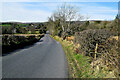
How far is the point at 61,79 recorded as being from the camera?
596 centimetres

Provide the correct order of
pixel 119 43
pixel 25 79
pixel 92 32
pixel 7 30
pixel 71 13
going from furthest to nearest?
pixel 7 30, pixel 71 13, pixel 92 32, pixel 25 79, pixel 119 43

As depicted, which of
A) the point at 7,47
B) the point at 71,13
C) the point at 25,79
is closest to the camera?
the point at 25,79

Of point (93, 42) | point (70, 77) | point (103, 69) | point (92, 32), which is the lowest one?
point (70, 77)

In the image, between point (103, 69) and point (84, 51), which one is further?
point (84, 51)

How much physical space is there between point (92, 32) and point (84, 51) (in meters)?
1.64

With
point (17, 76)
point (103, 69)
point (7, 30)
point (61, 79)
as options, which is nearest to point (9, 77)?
point (17, 76)

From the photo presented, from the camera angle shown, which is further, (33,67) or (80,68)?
(33,67)

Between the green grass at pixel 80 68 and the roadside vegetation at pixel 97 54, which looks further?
the green grass at pixel 80 68

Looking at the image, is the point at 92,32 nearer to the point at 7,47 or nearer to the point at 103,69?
the point at 103,69

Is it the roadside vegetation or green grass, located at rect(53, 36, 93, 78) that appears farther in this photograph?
green grass, located at rect(53, 36, 93, 78)

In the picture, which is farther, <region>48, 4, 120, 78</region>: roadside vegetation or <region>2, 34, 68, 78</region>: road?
<region>2, 34, 68, 78</region>: road

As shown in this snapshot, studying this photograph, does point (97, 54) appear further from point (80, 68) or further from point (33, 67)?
point (33, 67)

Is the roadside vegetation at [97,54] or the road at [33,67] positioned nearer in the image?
the roadside vegetation at [97,54]

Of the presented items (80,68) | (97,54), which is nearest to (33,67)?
(80,68)
